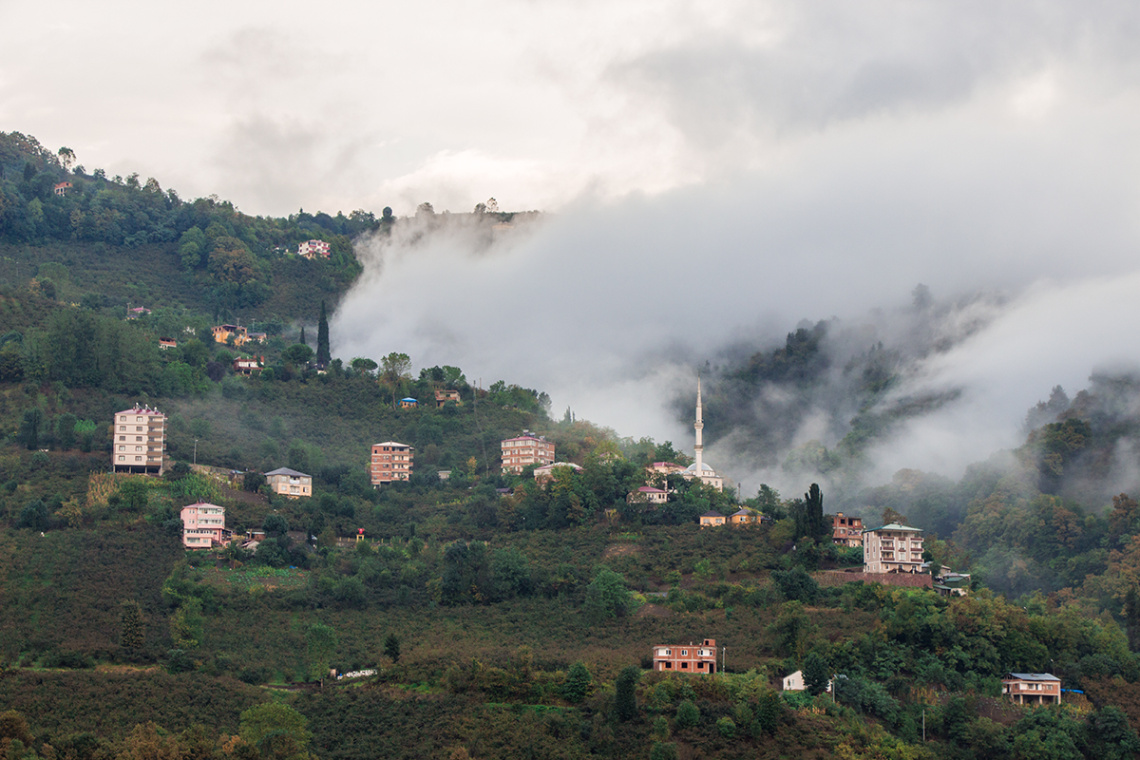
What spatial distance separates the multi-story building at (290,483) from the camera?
75562 mm

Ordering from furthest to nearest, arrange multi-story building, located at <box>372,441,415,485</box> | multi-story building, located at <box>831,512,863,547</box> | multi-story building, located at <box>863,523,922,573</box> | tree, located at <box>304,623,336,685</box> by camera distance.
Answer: multi-story building, located at <box>372,441,415,485</box>, multi-story building, located at <box>831,512,863,547</box>, multi-story building, located at <box>863,523,922,573</box>, tree, located at <box>304,623,336,685</box>

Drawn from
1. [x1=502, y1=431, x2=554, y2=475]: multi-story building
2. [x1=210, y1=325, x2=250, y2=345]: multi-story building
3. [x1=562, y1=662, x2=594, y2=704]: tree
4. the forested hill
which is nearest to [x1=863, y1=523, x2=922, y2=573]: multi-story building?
[x1=562, y1=662, x2=594, y2=704]: tree

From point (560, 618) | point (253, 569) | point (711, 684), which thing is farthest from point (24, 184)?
point (711, 684)

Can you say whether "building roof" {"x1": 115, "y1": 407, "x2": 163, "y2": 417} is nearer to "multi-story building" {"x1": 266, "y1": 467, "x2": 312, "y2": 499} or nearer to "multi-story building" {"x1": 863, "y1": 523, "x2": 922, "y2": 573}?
"multi-story building" {"x1": 266, "y1": 467, "x2": 312, "y2": 499}

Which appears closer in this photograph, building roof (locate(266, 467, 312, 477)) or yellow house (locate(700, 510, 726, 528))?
yellow house (locate(700, 510, 726, 528))

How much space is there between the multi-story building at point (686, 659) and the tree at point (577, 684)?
362 centimetres

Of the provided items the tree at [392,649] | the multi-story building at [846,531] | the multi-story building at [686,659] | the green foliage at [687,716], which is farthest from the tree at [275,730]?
the multi-story building at [846,531]

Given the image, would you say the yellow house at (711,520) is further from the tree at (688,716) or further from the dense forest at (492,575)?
the tree at (688,716)

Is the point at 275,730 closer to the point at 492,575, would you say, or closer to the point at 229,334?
the point at 492,575

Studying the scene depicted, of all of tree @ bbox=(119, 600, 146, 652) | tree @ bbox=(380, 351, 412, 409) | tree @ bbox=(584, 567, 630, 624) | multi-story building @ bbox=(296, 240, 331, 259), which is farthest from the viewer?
multi-story building @ bbox=(296, 240, 331, 259)

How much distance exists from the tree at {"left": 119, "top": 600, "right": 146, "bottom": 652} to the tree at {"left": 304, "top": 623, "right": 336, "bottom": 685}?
21.6ft

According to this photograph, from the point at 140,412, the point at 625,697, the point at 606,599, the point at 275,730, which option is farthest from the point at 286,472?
the point at 625,697

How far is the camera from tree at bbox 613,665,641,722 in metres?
48.9

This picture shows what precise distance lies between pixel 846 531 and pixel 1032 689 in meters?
16.3
